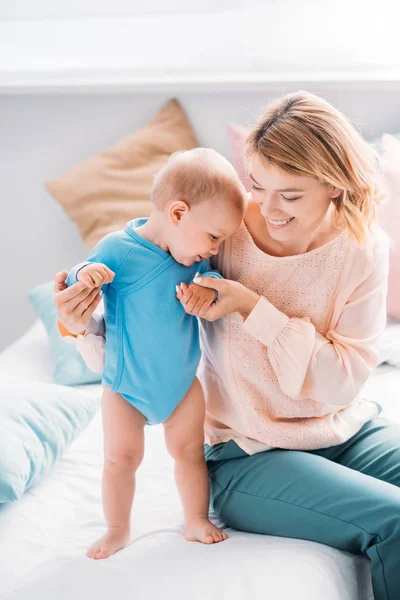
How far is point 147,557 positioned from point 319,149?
68 cm

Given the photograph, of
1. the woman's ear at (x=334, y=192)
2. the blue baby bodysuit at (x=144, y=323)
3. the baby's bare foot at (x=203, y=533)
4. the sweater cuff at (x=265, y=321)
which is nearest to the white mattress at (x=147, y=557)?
the baby's bare foot at (x=203, y=533)

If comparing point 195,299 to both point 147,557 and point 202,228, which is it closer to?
point 202,228

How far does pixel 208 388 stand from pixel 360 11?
4.42 feet

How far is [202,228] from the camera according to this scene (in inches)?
46.4

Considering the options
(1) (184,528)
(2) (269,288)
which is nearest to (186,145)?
(2) (269,288)

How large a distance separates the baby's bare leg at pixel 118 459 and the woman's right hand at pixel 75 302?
16 centimetres

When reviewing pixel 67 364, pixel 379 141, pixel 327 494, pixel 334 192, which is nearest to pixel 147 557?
pixel 327 494

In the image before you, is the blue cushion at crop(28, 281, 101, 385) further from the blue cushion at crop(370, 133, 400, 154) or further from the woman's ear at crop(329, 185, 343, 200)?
the blue cushion at crop(370, 133, 400, 154)

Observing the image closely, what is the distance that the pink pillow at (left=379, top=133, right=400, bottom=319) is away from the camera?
2055mm

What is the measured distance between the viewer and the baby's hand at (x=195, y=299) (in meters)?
1.21

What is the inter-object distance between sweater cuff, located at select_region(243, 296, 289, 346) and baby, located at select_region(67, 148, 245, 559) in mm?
78

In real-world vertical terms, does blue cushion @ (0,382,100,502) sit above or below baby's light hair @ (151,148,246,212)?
below

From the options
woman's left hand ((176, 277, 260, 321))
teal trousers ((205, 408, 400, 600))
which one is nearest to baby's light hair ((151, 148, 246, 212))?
woman's left hand ((176, 277, 260, 321))

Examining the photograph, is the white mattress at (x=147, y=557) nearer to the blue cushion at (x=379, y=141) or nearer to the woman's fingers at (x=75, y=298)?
the woman's fingers at (x=75, y=298)
